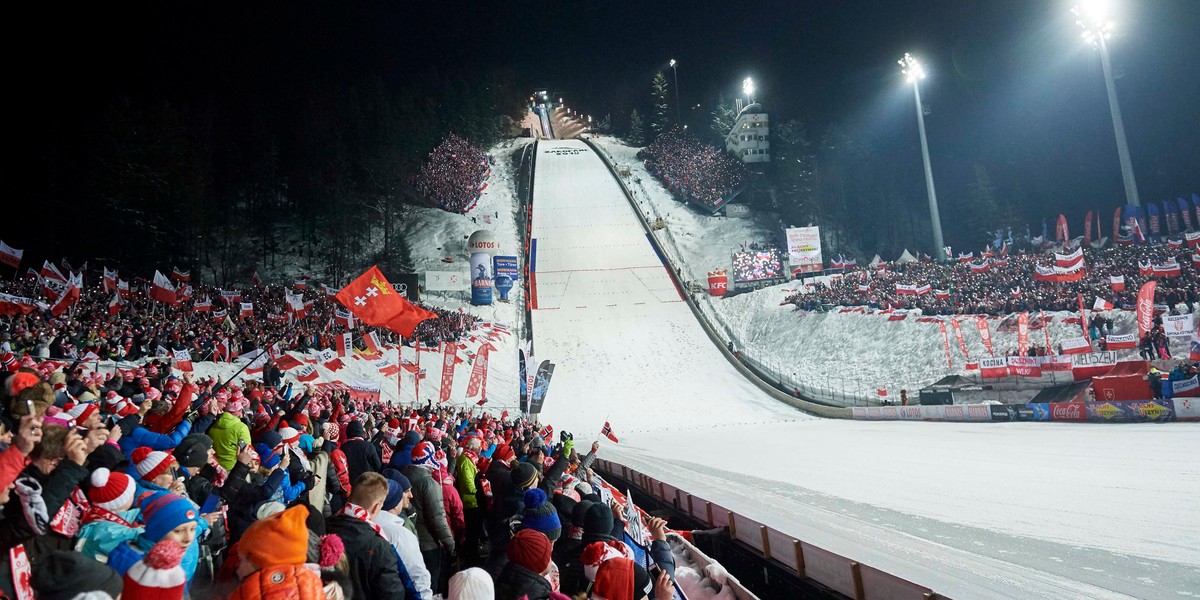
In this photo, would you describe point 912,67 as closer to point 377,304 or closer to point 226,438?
point 377,304

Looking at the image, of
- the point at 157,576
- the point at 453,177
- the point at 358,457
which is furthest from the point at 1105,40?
the point at 453,177

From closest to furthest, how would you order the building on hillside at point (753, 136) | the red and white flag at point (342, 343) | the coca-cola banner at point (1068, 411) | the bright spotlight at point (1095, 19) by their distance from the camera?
1. the coca-cola banner at point (1068, 411)
2. the red and white flag at point (342, 343)
3. the bright spotlight at point (1095, 19)
4. the building on hillside at point (753, 136)

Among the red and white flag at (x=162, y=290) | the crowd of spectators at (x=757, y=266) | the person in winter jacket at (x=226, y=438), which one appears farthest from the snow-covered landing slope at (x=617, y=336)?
the person in winter jacket at (x=226, y=438)

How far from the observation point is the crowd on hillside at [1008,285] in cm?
2209

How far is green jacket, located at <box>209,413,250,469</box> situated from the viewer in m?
5.09

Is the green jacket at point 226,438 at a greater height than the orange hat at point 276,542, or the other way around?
the green jacket at point 226,438

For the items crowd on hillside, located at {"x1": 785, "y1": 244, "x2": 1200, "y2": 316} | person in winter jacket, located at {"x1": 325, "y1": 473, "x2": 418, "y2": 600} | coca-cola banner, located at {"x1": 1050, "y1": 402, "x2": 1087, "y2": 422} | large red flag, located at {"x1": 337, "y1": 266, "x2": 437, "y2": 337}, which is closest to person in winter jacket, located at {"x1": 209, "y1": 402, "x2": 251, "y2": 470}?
person in winter jacket, located at {"x1": 325, "y1": 473, "x2": 418, "y2": 600}

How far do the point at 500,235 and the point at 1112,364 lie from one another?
35.7 m

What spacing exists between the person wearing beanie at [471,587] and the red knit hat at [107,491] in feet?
4.83

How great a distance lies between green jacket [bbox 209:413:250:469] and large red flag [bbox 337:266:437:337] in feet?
26.3

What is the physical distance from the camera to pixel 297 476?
4477mm

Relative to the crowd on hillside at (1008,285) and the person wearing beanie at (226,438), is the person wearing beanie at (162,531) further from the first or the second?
the crowd on hillside at (1008,285)

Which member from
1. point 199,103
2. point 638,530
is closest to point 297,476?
point 638,530

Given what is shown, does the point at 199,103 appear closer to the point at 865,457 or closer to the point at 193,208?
the point at 193,208
